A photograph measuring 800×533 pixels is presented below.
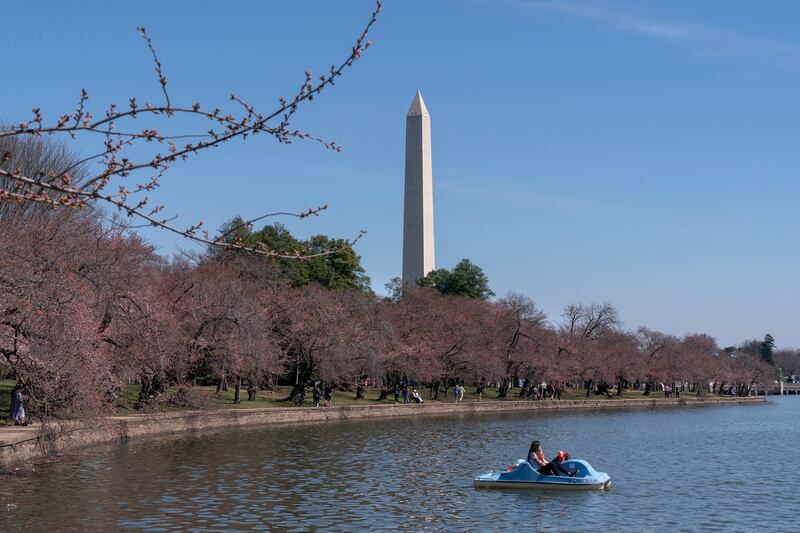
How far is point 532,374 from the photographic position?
84.1m

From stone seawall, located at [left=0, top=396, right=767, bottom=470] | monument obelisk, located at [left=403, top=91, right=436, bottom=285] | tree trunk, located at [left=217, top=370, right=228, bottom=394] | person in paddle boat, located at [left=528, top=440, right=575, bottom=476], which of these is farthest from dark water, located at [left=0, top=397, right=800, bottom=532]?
monument obelisk, located at [left=403, top=91, right=436, bottom=285]

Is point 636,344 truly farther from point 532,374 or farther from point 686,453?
point 686,453

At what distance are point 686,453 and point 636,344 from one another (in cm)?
7686

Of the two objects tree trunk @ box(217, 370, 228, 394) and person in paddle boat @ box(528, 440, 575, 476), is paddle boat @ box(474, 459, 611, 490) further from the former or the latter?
tree trunk @ box(217, 370, 228, 394)

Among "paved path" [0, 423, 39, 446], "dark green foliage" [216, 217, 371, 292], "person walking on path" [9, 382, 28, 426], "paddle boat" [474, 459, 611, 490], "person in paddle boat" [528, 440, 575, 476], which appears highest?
"dark green foliage" [216, 217, 371, 292]

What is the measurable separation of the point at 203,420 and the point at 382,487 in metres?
20.2

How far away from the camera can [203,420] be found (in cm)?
4497

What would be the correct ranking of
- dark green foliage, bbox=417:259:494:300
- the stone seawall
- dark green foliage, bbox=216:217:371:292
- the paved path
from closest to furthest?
the paved path, the stone seawall, dark green foliage, bbox=216:217:371:292, dark green foliage, bbox=417:259:494:300

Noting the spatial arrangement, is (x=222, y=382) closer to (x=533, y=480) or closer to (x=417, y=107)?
→ (x=533, y=480)

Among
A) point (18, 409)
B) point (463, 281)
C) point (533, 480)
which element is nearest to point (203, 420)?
point (18, 409)

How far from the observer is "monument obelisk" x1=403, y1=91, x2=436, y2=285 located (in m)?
95.3

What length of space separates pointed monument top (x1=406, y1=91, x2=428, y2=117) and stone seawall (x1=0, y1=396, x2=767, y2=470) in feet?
116

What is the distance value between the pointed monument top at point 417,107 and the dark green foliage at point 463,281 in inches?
745

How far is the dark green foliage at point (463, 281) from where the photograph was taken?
108188 millimetres
